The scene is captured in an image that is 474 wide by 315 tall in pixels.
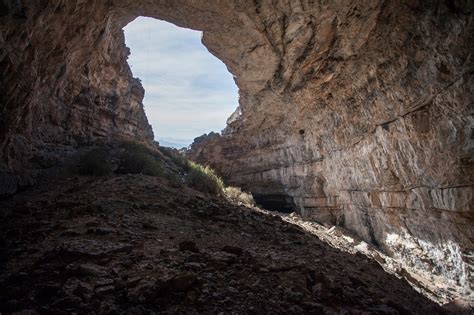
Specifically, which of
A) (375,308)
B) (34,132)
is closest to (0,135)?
(34,132)

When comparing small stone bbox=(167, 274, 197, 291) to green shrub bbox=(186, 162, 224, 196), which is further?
green shrub bbox=(186, 162, 224, 196)

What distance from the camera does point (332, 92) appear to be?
10.1 m

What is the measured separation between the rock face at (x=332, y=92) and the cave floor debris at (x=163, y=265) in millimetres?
2258

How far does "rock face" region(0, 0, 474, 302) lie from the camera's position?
556 centimetres

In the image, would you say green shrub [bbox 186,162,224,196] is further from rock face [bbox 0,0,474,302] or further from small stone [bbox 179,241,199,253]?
small stone [bbox 179,241,199,253]

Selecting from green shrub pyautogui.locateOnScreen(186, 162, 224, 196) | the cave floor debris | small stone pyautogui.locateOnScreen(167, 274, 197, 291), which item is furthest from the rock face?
small stone pyautogui.locateOnScreen(167, 274, 197, 291)

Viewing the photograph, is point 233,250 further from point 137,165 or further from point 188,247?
point 137,165

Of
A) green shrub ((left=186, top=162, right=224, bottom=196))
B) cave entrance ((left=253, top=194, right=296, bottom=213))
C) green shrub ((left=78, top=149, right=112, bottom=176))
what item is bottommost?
cave entrance ((left=253, top=194, right=296, bottom=213))

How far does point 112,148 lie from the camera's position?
11.2 metres

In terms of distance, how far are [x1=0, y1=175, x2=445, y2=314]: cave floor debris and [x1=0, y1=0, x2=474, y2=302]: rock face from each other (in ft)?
7.41

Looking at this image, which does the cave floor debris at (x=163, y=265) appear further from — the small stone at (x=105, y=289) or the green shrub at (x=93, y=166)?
the green shrub at (x=93, y=166)

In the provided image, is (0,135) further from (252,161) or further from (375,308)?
(252,161)

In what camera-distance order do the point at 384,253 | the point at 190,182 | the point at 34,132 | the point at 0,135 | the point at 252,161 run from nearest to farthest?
the point at 0,135, the point at 34,132, the point at 384,253, the point at 190,182, the point at 252,161

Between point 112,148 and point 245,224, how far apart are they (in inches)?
282
